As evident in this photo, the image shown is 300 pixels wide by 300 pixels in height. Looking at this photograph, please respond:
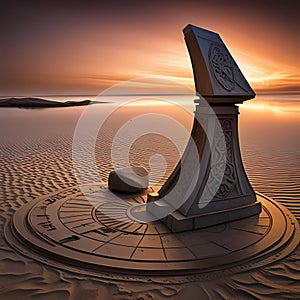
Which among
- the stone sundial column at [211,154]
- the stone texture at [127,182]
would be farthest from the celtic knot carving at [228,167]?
the stone texture at [127,182]

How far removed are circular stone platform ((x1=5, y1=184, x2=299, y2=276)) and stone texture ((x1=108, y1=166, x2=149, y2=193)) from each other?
782mm

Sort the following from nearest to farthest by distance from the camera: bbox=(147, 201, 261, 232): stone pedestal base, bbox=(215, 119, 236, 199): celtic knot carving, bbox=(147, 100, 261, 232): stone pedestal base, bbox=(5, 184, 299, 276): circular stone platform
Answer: bbox=(5, 184, 299, 276): circular stone platform
bbox=(147, 201, 261, 232): stone pedestal base
bbox=(147, 100, 261, 232): stone pedestal base
bbox=(215, 119, 236, 199): celtic knot carving

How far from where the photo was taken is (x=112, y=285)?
10.8 ft

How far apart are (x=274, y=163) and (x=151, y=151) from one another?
13.9 feet

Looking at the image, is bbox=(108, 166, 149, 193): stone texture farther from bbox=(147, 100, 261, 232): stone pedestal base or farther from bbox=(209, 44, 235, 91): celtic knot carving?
bbox=(209, 44, 235, 91): celtic knot carving

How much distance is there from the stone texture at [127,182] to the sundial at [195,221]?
2.38 feet

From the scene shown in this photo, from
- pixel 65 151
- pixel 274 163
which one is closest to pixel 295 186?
pixel 274 163

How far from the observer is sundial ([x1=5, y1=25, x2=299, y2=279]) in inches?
147

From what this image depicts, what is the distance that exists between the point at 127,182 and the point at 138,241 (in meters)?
2.04

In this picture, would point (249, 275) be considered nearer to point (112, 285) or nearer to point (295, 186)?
point (112, 285)

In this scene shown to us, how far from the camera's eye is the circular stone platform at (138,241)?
365 centimetres

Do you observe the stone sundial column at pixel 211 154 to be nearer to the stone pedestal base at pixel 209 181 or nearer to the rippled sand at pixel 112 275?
the stone pedestal base at pixel 209 181

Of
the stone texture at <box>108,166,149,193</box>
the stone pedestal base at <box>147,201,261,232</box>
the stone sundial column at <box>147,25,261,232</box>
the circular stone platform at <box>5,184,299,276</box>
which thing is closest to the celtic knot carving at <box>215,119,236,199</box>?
the stone sundial column at <box>147,25,261,232</box>

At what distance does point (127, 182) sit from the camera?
6066 millimetres
